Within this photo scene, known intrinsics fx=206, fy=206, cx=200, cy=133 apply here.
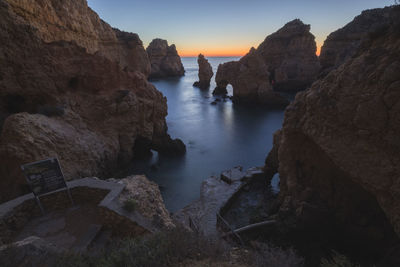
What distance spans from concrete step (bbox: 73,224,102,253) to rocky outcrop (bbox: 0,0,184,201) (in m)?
4.28

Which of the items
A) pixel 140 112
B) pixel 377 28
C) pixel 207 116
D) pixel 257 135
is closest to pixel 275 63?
pixel 207 116

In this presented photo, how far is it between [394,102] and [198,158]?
53.0 ft

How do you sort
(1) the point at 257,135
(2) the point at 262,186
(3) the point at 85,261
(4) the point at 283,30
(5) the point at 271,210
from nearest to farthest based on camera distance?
1. (3) the point at 85,261
2. (5) the point at 271,210
3. (2) the point at 262,186
4. (1) the point at 257,135
5. (4) the point at 283,30

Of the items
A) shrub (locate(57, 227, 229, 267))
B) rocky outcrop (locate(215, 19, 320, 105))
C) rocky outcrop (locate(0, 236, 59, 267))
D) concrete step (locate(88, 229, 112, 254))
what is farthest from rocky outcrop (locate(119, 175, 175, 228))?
rocky outcrop (locate(215, 19, 320, 105))

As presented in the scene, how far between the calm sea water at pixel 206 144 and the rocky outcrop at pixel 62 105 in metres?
3.62

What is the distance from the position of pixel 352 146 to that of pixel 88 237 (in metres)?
8.04

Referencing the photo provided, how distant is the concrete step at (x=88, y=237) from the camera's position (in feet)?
17.3

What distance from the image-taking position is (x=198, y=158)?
20250 millimetres

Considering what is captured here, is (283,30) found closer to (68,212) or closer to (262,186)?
(262,186)

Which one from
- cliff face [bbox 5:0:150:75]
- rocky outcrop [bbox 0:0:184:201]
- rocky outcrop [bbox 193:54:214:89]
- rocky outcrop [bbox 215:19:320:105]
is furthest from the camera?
rocky outcrop [bbox 193:54:214:89]

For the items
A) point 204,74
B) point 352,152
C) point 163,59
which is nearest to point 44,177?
point 352,152

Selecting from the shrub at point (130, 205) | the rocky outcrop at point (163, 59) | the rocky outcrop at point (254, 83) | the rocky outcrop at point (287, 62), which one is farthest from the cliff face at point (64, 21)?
the rocky outcrop at point (163, 59)

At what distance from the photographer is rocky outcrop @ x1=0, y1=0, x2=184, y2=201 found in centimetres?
852

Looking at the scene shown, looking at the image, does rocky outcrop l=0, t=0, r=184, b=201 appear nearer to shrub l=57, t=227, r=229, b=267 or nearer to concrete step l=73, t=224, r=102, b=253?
concrete step l=73, t=224, r=102, b=253
